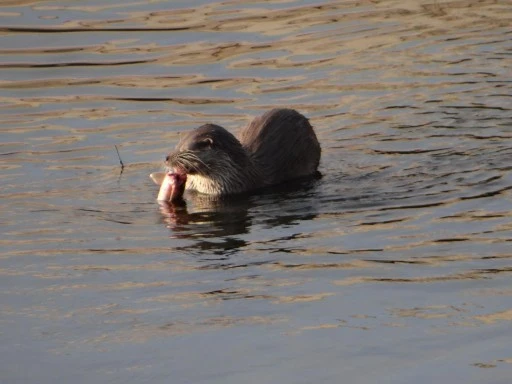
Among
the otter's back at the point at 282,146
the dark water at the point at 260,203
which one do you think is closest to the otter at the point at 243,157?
the otter's back at the point at 282,146

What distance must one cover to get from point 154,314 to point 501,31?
834cm

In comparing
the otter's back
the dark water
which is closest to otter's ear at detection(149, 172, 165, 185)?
the dark water

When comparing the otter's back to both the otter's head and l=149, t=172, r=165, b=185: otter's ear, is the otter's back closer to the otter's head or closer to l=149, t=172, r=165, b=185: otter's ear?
the otter's head

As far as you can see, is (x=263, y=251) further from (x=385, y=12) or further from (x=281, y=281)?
(x=385, y=12)

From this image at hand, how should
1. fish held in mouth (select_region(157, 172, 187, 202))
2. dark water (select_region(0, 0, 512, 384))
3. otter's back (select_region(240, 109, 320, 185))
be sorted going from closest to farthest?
dark water (select_region(0, 0, 512, 384)), fish held in mouth (select_region(157, 172, 187, 202)), otter's back (select_region(240, 109, 320, 185))

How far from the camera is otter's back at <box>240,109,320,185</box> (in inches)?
414

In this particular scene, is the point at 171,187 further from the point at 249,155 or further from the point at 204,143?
the point at 249,155

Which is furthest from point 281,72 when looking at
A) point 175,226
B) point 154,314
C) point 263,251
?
point 154,314

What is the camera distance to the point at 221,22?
15508mm

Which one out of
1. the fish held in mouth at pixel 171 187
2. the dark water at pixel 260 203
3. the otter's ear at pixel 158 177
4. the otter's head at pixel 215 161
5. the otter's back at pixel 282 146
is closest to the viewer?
the dark water at pixel 260 203

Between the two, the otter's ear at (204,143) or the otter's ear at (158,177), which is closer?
the otter's ear at (158,177)

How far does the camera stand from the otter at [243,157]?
10.1 metres

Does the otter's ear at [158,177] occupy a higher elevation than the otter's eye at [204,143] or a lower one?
lower

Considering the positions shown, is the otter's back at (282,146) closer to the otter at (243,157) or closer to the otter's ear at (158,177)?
the otter at (243,157)
